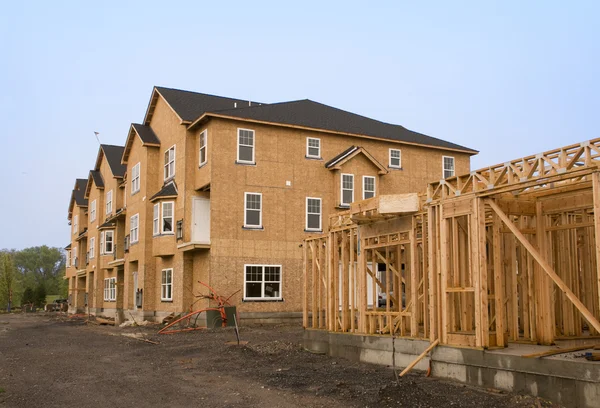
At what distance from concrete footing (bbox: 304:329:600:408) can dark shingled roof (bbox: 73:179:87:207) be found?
48442mm

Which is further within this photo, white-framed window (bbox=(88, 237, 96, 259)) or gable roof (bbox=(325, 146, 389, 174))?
white-framed window (bbox=(88, 237, 96, 259))

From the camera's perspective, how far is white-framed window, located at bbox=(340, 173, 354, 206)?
3350 centimetres

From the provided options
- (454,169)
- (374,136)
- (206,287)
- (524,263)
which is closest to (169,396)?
(524,263)

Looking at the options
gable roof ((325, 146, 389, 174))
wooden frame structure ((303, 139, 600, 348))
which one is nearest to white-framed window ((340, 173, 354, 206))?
gable roof ((325, 146, 389, 174))

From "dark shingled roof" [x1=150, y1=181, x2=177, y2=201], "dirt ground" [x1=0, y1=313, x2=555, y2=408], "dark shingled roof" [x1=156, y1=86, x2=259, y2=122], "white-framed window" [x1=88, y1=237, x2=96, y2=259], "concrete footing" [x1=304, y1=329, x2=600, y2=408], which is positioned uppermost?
"dark shingled roof" [x1=156, y1=86, x2=259, y2=122]

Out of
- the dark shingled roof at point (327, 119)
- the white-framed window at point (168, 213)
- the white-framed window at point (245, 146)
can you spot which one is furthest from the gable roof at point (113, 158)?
the white-framed window at point (245, 146)

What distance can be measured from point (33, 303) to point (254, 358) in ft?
223

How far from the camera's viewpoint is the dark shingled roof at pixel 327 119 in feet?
107

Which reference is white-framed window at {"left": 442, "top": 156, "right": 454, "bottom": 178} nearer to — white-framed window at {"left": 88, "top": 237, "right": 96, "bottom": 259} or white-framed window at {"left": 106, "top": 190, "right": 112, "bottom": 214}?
white-framed window at {"left": 106, "top": 190, "right": 112, "bottom": 214}

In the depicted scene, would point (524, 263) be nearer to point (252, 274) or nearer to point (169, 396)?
point (169, 396)

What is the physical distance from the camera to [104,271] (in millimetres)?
50281

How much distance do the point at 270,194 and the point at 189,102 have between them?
8882 mm

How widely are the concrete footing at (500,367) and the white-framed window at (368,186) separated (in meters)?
16.7

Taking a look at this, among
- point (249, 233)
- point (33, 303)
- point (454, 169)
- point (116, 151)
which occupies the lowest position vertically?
point (33, 303)
